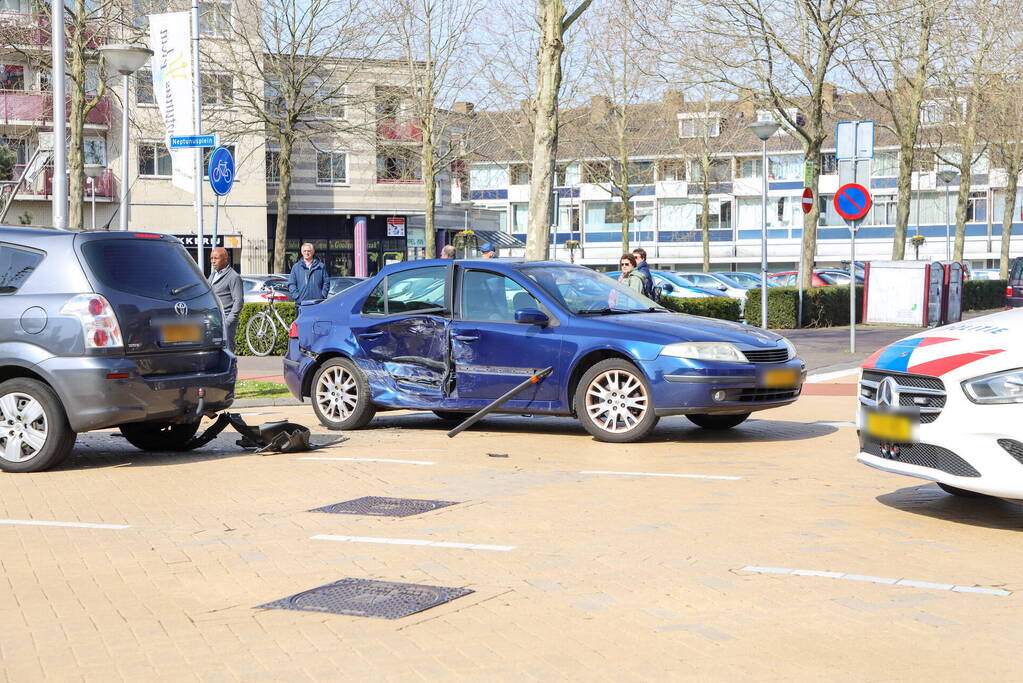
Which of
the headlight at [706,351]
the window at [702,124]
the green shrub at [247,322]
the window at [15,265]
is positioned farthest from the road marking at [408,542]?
the window at [702,124]

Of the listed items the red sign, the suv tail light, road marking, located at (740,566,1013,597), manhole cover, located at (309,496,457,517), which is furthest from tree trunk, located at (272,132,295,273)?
road marking, located at (740,566,1013,597)

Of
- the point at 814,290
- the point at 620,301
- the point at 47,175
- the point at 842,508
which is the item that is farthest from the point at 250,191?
the point at 842,508

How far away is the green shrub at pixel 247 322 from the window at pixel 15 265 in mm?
12264

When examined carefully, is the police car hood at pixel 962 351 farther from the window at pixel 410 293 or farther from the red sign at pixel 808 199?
the red sign at pixel 808 199

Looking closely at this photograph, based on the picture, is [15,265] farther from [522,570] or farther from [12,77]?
[12,77]

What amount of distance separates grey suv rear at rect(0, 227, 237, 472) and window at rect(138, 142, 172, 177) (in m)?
44.4

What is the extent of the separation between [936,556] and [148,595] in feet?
12.2

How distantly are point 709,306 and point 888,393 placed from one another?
19.0 metres

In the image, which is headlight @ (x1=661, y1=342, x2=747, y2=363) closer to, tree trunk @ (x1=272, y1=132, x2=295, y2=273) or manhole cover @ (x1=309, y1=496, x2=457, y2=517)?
manhole cover @ (x1=309, y1=496, x2=457, y2=517)

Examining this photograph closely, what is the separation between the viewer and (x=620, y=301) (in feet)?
39.0

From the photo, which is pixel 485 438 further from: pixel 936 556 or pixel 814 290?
pixel 814 290

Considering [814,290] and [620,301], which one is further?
[814,290]

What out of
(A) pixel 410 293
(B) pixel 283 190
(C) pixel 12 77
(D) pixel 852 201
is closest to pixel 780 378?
(A) pixel 410 293

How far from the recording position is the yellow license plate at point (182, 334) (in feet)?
32.8
